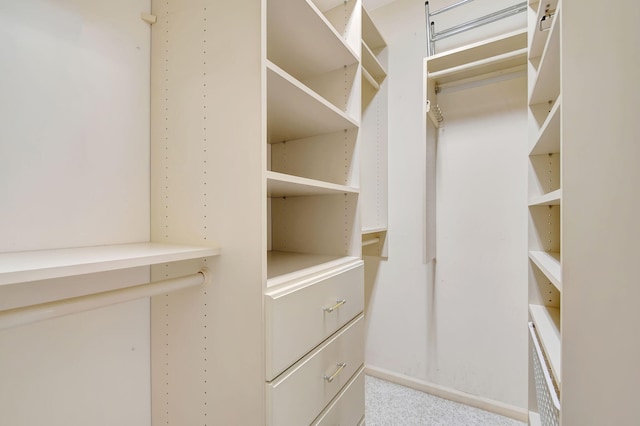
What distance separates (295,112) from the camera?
3.65 feet

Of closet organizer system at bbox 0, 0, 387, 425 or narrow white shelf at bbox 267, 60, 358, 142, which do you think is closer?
closet organizer system at bbox 0, 0, 387, 425

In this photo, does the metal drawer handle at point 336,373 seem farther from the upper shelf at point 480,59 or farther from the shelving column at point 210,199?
the upper shelf at point 480,59

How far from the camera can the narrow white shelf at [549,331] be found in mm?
837

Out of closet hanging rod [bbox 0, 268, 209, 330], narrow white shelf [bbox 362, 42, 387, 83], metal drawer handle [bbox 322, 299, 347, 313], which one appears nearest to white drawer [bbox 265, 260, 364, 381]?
metal drawer handle [bbox 322, 299, 347, 313]

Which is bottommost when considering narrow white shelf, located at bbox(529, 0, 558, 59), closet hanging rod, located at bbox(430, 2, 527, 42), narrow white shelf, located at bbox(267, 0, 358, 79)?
narrow white shelf, located at bbox(267, 0, 358, 79)

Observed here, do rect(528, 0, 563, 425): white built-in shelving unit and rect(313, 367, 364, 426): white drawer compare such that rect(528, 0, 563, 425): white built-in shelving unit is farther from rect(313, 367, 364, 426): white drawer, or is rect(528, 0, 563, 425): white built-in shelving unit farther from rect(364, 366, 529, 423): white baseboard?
rect(313, 367, 364, 426): white drawer

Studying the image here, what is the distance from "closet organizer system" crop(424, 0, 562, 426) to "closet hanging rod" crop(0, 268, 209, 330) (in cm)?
132

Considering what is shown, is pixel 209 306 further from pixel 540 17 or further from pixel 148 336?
pixel 540 17

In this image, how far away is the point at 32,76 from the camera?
72 cm

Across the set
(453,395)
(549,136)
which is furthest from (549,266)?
(453,395)

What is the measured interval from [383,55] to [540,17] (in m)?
Answer: 1.08

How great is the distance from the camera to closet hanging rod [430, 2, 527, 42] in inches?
58.7

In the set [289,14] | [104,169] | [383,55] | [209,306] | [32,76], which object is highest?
[383,55]

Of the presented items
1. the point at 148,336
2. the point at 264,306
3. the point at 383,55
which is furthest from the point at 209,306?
the point at 383,55
